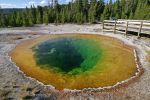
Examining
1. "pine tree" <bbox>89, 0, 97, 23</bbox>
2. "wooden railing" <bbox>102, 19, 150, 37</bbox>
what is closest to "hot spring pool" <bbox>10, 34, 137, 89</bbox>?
"wooden railing" <bbox>102, 19, 150, 37</bbox>

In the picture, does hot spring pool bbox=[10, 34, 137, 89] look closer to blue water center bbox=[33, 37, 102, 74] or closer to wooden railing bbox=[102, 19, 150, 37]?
blue water center bbox=[33, 37, 102, 74]

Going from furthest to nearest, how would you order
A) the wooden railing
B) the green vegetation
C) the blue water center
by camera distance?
the green vegetation → the wooden railing → the blue water center

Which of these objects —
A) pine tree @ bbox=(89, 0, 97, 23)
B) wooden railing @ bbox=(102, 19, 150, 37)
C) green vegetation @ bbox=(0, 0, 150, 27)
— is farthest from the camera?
pine tree @ bbox=(89, 0, 97, 23)

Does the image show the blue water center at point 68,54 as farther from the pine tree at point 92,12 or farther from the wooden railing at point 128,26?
the pine tree at point 92,12

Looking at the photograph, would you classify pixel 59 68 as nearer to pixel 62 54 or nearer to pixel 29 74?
pixel 29 74

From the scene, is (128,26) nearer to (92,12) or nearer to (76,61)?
(76,61)

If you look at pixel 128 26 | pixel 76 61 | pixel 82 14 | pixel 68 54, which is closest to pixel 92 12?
pixel 82 14
